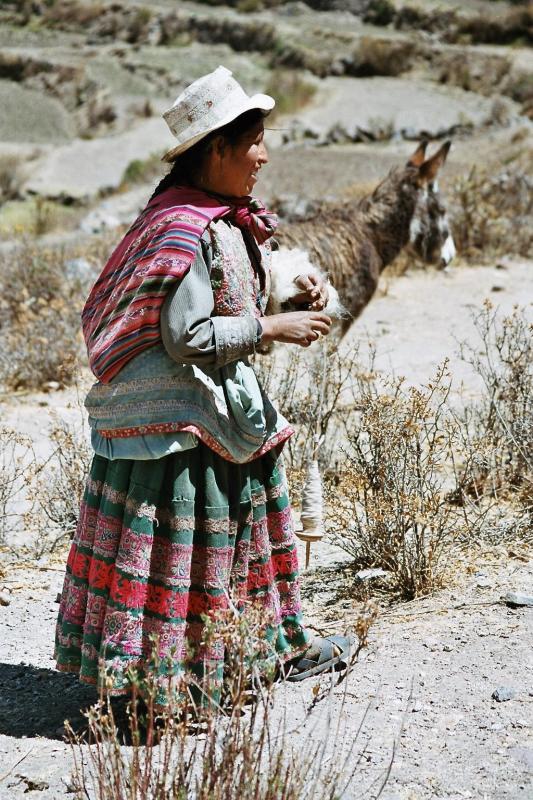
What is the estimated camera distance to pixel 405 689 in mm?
3197

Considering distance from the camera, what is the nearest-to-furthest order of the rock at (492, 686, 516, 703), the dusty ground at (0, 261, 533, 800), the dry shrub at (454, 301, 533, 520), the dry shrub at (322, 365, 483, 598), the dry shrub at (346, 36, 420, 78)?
the dusty ground at (0, 261, 533, 800) < the rock at (492, 686, 516, 703) < the dry shrub at (322, 365, 483, 598) < the dry shrub at (454, 301, 533, 520) < the dry shrub at (346, 36, 420, 78)

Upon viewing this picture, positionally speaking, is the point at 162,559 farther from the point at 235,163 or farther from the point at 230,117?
the point at 230,117

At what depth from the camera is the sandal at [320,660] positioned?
3316mm

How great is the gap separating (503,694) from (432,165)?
199 inches

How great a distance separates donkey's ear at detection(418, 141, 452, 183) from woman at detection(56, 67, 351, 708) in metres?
4.67

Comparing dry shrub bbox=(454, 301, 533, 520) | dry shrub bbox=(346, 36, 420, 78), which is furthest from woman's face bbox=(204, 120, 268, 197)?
dry shrub bbox=(346, 36, 420, 78)

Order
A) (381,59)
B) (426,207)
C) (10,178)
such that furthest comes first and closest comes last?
(381,59) < (10,178) < (426,207)

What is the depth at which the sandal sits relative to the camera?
332 cm

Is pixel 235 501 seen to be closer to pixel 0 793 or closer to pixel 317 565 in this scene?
pixel 0 793

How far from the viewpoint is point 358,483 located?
3859 millimetres

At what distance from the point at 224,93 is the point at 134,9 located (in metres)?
47.2

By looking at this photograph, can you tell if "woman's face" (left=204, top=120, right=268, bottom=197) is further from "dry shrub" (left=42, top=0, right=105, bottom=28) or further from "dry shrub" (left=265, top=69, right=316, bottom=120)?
"dry shrub" (left=42, top=0, right=105, bottom=28)

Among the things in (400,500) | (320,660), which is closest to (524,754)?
(320,660)

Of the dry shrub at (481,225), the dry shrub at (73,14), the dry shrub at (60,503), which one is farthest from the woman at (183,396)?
the dry shrub at (73,14)
